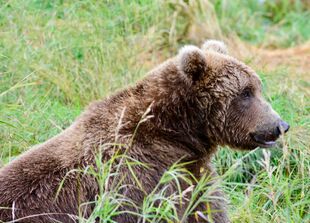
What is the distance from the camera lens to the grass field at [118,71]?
19.6ft

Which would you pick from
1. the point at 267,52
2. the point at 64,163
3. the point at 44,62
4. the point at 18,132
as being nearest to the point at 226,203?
the point at 64,163

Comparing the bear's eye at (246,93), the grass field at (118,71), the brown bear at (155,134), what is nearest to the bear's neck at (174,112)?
the brown bear at (155,134)

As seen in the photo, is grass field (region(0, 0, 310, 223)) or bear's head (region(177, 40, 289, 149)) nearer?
bear's head (region(177, 40, 289, 149))

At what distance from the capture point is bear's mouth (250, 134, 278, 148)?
5266mm

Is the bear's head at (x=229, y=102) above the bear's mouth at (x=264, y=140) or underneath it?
above

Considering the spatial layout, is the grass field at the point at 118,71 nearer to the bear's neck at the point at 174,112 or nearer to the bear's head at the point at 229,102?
the bear's head at the point at 229,102

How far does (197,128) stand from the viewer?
205 inches

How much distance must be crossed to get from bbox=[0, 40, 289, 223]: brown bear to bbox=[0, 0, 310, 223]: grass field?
12.5 inches

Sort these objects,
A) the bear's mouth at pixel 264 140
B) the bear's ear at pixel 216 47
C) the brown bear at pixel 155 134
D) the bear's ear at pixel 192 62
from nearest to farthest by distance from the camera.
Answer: the brown bear at pixel 155 134 → the bear's ear at pixel 192 62 → the bear's mouth at pixel 264 140 → the bear's ear at pixel 216 47

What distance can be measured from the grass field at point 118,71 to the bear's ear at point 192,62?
2.25ft

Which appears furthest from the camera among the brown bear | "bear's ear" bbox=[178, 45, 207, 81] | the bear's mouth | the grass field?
the grass field

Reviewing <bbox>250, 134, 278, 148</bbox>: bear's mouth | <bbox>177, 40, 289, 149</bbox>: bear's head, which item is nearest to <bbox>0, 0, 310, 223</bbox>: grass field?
<bbox>250, 134, 278, 148</bbox>: bear's mouth

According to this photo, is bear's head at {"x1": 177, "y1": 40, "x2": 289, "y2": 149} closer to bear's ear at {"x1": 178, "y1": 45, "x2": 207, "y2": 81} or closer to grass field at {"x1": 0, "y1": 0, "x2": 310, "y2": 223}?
bear's ear at {"x1": 178, "y1": 45, "x2": 207, "y2": 81}

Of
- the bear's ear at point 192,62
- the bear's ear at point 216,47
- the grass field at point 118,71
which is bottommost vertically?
the grass field at point 118,71
